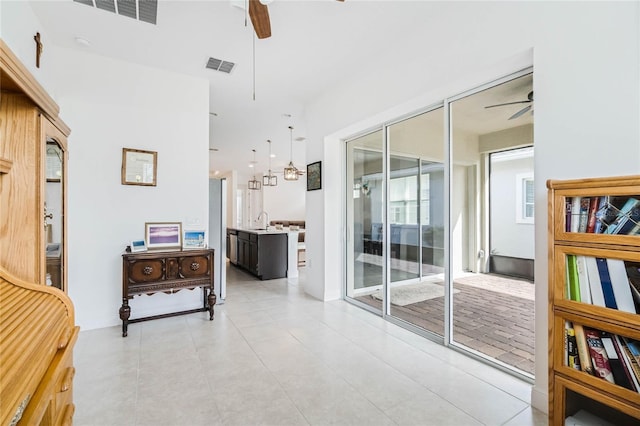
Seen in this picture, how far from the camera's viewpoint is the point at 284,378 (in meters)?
2.29

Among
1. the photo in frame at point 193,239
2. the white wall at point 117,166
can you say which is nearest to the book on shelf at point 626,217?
the photo in frame at point 193,239

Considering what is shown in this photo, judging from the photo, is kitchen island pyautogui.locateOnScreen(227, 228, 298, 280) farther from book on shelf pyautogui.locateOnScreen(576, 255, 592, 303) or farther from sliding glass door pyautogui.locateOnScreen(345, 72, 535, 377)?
book on shelf pyautogui.locateOnScreen(576, 255, 592, 303)

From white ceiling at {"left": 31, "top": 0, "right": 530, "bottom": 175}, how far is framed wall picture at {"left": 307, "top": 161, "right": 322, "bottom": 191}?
3.37 feet

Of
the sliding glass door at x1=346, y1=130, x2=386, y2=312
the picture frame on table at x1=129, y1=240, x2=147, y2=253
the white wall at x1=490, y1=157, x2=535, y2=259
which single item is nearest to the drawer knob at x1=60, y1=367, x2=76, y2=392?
the picture frame on table at x1=129, y1=240, x2=147, y2=253

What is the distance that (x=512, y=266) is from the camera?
168 inches

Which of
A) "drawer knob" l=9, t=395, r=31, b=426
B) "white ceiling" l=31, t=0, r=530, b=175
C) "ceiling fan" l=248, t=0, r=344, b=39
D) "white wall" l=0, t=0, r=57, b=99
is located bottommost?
"drawer knob" l=9, t=395, r=31, b=426

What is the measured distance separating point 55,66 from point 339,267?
13.3ft

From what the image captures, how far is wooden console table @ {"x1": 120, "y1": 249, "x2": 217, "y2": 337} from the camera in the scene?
314 centimetres

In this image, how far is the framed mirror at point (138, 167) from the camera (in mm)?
3479

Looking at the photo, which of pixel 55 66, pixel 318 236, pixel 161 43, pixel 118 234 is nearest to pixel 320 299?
pixel 318 236

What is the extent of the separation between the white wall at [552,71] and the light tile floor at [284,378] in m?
0.53

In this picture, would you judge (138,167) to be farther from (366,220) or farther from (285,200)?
(285,200)

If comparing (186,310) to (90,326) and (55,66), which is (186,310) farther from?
(55,66)

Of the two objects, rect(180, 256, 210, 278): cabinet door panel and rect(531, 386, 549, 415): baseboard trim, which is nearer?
rect(531, 386, 549, 415): baseboard trim
